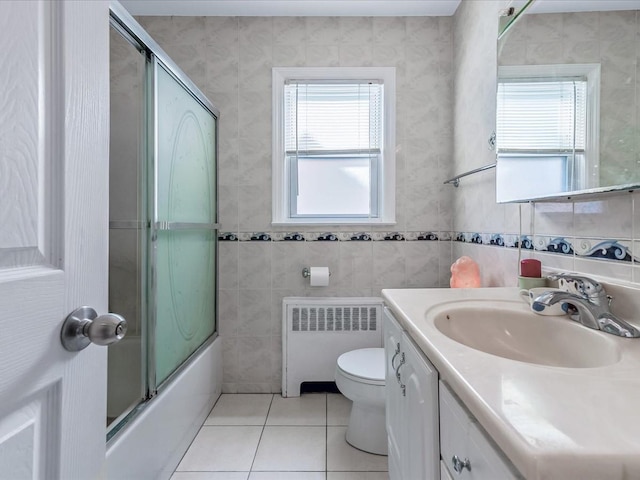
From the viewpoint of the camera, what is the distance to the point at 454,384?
59 cm

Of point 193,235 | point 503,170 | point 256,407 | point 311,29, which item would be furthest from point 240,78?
point 256,407

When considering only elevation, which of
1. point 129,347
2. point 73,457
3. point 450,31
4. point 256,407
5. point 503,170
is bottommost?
point 256,407

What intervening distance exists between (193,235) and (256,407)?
109cm

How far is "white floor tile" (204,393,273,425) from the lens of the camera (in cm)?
189

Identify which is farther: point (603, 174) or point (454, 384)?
point (603, 174)

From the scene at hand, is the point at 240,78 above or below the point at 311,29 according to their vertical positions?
below

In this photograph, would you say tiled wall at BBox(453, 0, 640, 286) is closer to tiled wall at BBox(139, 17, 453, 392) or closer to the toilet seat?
tiled wall at BBox(139, 17, 453, 392)

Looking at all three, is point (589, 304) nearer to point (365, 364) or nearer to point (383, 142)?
point (365, 364)

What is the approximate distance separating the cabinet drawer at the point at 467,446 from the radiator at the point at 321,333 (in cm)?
142

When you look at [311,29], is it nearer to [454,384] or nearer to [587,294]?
[587,294]

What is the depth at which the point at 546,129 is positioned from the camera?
45.1 inches

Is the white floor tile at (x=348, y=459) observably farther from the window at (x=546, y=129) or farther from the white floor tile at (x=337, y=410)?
the window at (x=546, y=129)

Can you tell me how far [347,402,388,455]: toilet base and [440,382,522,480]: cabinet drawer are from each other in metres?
0.97

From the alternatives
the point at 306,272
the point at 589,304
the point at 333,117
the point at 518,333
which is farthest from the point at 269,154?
the point at 589,304
